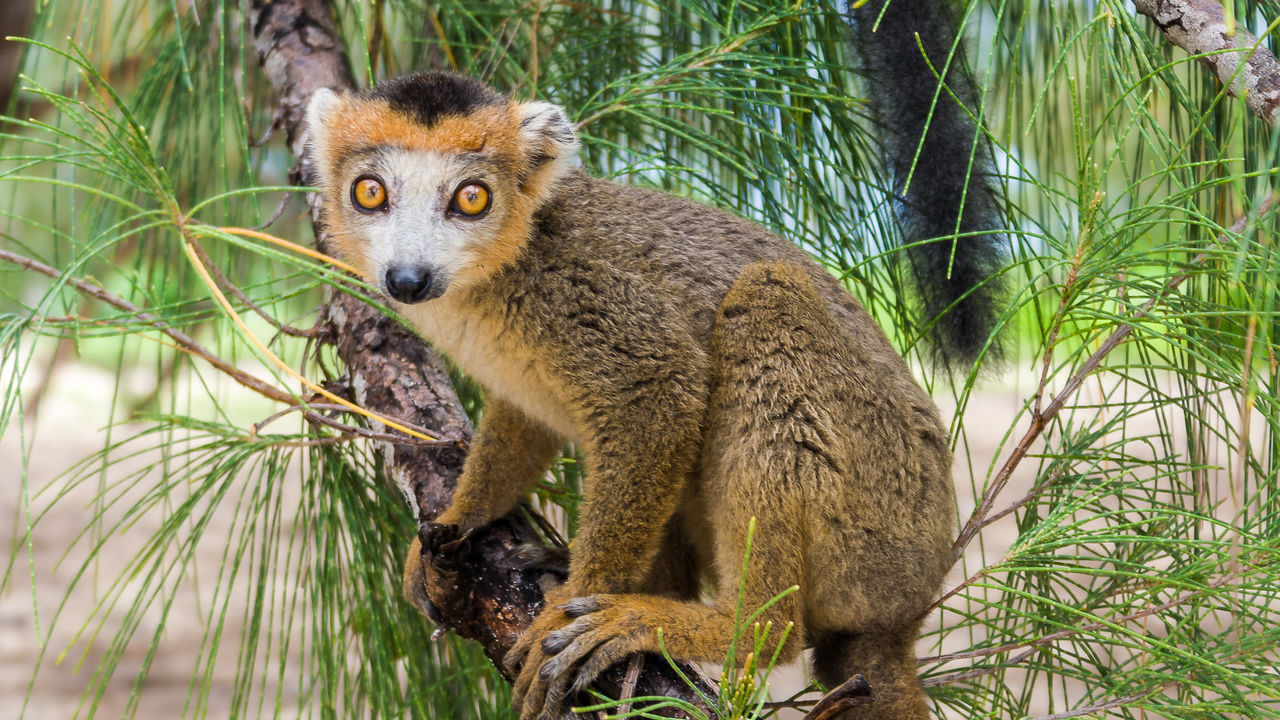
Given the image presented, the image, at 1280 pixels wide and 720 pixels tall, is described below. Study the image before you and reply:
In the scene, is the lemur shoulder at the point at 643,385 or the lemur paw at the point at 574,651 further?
the lemur shoulder at the point at 643,385

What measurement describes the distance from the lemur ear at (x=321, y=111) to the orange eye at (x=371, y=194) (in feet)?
1.11

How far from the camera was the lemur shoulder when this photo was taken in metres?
2.49

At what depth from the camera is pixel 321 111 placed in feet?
9.51

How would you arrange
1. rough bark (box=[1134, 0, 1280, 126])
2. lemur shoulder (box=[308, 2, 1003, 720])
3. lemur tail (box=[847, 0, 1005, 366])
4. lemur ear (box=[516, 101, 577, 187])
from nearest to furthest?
1. rough bark (box=[1134, 0, 1280, 126])
2. lemur shoulder (box=[308, 2, 1003, 720])
3. lemur ear (box=[516, 101, 577, 187])
4. lemur tail (box=[847, 0, 1005, 366])

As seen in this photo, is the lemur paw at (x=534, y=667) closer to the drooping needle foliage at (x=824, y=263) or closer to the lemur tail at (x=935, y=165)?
the drooping needle foliage at (x=824, y=263)

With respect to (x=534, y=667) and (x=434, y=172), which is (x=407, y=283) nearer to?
(x=434, y=172)

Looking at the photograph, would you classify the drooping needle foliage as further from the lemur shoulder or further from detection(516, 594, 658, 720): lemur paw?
detection(516, 594, 658, 720): lemur paw

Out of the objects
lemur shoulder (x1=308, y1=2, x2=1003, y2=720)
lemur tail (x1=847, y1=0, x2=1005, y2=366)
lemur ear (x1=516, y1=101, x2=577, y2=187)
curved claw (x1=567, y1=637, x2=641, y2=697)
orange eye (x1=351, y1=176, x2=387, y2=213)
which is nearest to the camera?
curved claw (x1=567, y1=637, x2=641, y2=697)

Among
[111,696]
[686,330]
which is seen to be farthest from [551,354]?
[111,696]

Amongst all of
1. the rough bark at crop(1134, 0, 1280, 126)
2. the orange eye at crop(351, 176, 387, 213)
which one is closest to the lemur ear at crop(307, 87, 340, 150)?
the orange eye at crop(351, 176, 387, 213)

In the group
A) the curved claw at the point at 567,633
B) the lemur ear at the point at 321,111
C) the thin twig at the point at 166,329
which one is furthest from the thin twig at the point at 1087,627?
the lemur ear at the point at 321,111

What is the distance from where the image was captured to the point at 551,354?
268 centimetres

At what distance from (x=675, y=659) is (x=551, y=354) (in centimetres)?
82

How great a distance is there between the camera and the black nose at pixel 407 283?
240 cm
